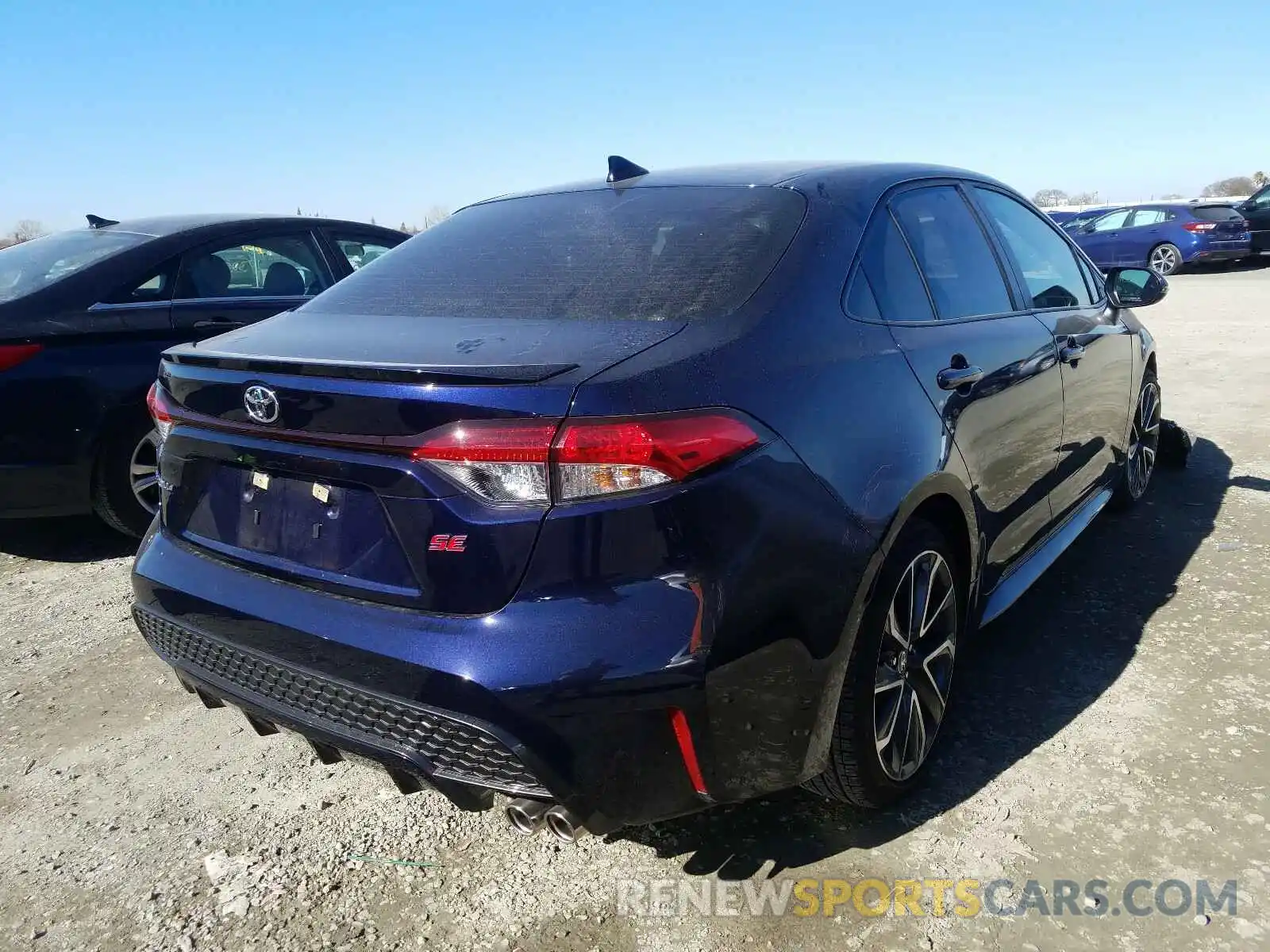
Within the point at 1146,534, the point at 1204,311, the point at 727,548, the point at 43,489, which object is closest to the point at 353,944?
the point at 727,548

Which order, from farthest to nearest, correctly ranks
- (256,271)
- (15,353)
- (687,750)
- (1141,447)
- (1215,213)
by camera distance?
1. (1215,213)
2. (256,271)
3. (1141,447)
4. (15,353)
5. (687,750)

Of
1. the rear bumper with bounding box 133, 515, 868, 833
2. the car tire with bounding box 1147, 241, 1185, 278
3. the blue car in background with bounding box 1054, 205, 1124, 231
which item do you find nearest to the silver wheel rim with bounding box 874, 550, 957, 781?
the rear bumper with bounding box 133, 515, 868, 833

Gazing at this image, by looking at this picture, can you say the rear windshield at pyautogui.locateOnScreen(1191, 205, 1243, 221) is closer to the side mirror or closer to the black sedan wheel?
the black sedan wheel

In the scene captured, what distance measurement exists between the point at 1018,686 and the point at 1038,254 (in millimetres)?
1615

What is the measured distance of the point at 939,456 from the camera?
236 centimetres

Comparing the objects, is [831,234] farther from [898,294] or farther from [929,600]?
[929,600]

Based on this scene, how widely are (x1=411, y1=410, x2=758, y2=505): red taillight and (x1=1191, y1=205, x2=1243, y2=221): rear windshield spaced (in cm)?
1940

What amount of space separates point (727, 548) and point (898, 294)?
1066 millimetres

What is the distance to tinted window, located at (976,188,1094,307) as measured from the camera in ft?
11.1

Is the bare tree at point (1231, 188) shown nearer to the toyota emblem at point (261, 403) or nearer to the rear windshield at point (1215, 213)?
the rear windshield at point (1215, 213)

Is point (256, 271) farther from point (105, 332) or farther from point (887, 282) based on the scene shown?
point (887, 282)

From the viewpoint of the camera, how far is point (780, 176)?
8.70 feet

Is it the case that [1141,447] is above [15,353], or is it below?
below

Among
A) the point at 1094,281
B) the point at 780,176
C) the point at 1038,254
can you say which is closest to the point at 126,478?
the point at 780,176
